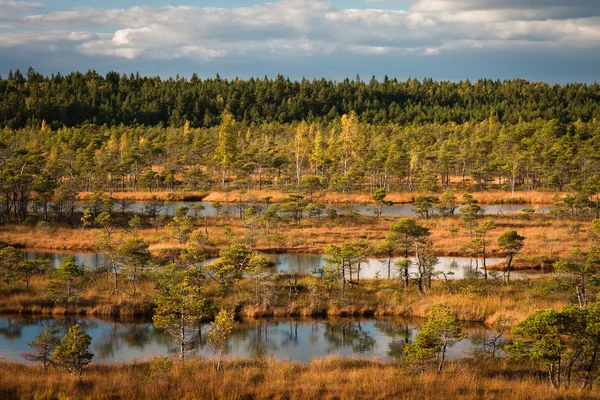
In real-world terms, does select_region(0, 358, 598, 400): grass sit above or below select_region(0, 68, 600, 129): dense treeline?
below

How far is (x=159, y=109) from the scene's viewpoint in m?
139

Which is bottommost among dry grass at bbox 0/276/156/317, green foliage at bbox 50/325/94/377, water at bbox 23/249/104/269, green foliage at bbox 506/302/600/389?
water at bbox 23/249/104/269

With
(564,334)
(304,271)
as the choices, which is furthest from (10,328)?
(564,334)

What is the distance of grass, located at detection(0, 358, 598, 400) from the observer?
15.0 meters

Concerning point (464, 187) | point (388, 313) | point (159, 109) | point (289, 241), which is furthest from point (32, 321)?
point (159, 109)

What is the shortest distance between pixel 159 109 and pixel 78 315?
11457 cm

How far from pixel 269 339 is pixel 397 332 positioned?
20.4ft

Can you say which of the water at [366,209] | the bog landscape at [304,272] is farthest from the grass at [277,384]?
the water at [366,209]

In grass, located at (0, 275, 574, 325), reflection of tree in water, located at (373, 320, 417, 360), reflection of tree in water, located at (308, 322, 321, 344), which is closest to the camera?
reflection of tree in water, located at (373, 320, 417, 360)

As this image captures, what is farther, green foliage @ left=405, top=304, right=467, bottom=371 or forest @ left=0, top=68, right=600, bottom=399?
green foliage @ left=405, top=304, right=467, bottom=371

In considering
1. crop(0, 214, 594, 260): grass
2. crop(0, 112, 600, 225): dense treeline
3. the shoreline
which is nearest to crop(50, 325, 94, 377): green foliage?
crop(0, 214, 594, 260): grass

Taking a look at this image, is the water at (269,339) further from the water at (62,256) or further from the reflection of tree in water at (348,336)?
the water at (62,256)

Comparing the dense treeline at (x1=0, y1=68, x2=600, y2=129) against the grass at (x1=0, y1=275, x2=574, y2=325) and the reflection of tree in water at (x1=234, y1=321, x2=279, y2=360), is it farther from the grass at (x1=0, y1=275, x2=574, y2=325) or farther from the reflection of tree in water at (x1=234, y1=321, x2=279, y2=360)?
the reflection of tree in water at (x1=234, y1=321, x2=279, y2=360)

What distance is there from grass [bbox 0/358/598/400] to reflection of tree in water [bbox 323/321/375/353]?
248 inches
